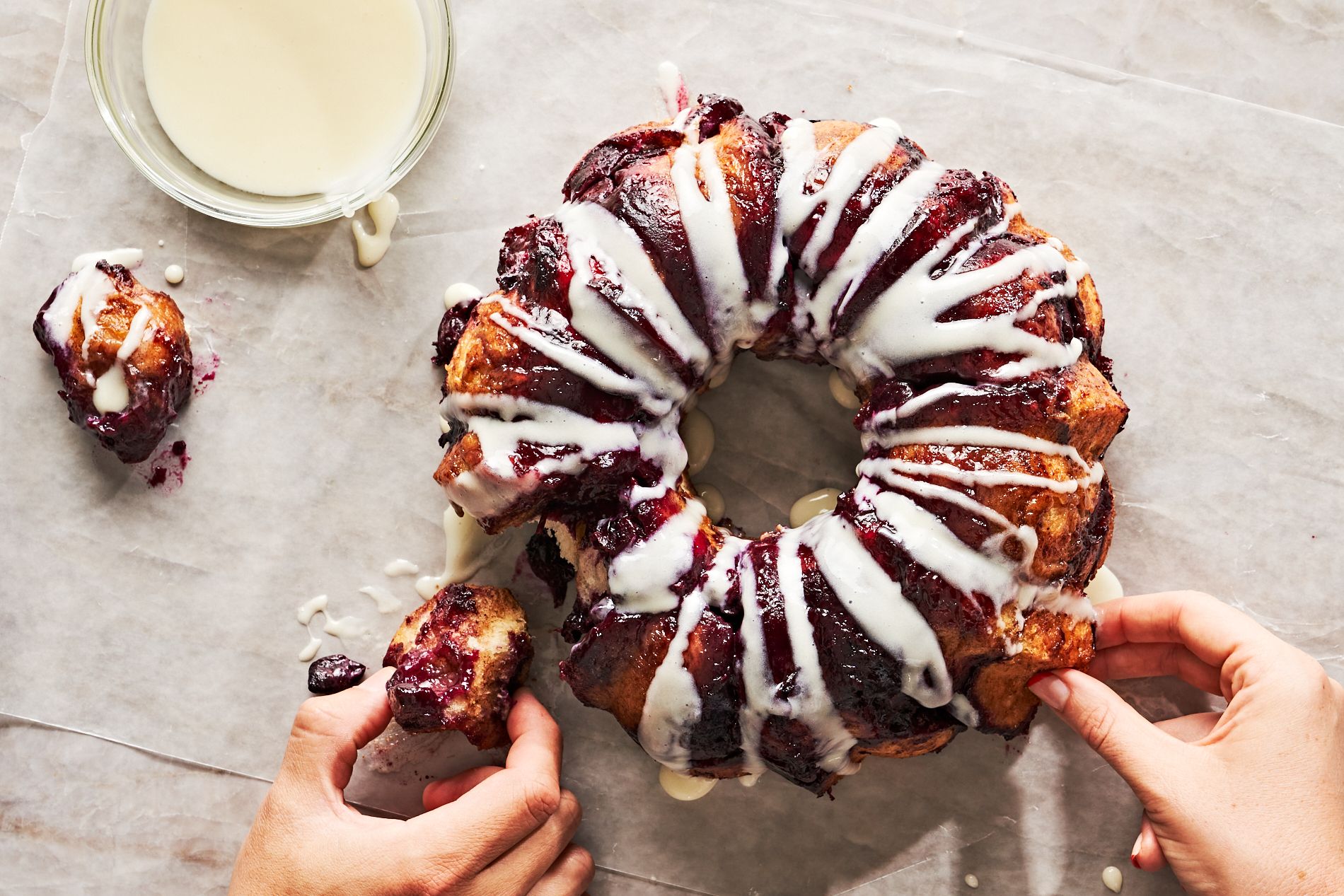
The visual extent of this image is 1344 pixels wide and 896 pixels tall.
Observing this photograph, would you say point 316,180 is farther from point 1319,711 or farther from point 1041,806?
point 1319,711

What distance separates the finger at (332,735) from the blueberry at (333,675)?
0.09m

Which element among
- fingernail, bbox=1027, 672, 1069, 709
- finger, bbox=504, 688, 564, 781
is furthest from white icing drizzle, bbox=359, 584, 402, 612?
fingernail, bbox=1027, 672, 1069, 709

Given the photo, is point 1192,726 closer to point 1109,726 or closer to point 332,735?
point 1109,726

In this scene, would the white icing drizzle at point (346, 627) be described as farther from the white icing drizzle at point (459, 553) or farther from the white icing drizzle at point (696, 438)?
the white icing drizzle at point (696, 438)

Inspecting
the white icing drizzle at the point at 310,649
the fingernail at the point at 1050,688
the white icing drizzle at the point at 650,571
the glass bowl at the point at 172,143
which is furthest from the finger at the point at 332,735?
the fingernail at the point at 1050,688

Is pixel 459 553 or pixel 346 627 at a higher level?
pixel 459 553

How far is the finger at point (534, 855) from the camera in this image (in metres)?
2.98

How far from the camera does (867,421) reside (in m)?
2.81

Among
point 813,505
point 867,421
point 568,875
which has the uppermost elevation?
point 867,421

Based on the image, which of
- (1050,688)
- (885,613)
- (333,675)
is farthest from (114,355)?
(1050,688)

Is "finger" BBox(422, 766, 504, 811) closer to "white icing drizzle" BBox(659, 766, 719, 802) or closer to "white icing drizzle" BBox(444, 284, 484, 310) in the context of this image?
"white icing drizzle" BBox(659, 766, 719, 802)

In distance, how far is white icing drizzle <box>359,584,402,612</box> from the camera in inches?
132

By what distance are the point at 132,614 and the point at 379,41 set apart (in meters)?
1.93

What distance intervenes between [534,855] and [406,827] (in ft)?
1.22
